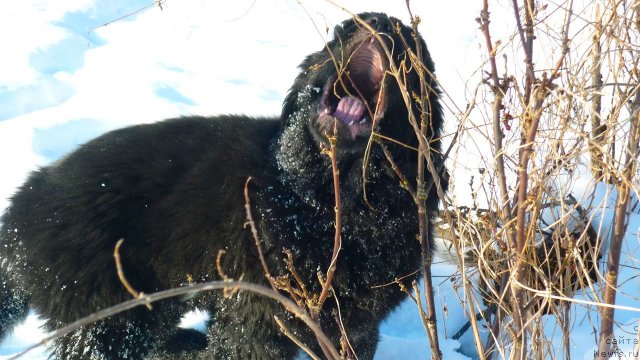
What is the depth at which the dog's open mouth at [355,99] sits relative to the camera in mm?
2574

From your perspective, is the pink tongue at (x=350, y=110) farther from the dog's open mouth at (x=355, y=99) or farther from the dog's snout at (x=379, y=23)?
the dog's snout at (x=379, y=23)

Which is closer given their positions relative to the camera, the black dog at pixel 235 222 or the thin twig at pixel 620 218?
the thin twig at pixel 620 218

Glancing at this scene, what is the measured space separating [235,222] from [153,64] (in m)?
4.57

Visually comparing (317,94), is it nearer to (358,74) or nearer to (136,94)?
(358,74)

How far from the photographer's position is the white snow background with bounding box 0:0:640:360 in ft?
17.1

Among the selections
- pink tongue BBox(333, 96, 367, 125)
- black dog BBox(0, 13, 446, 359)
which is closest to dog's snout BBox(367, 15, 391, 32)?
black dog BBox(0, 13, 446, 359)

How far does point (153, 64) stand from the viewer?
22.5ft

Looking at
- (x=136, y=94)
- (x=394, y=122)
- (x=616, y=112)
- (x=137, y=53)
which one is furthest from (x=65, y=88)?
(x=616, y=112)

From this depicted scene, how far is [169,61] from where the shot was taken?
277 inches

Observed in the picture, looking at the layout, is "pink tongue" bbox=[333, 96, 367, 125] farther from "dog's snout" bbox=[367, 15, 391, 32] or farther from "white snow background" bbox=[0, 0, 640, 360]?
"white snow background" bbox=[0, 0, 640, 360]

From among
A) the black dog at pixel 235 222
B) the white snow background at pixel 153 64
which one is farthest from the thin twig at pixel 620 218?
the white snow background at pixel 153 64

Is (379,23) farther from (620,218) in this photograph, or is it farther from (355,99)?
(620,218)

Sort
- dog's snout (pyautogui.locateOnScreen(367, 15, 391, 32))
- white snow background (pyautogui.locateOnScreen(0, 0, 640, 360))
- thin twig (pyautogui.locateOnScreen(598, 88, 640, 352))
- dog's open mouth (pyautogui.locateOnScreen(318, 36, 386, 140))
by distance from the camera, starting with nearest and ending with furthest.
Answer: thin twig (pyautogui.locateOnScreen(598, 88, 640, 352))
dog's snout (pyautogui.locateOnScreen(367, 15, 391, 32))
dog's open mouth (pyautogui.locateOnScreen(318, 36, 386, 140))
white snow background (pyautogui.locateOnScreen(0, 0, 640, 360))

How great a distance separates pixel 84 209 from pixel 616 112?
2.14 metres
